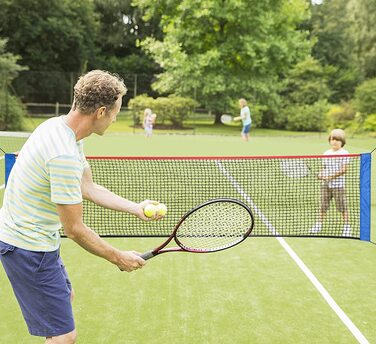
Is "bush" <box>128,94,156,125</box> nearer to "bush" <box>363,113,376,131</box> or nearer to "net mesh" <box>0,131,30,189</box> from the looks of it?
"bush" <box>363,113,376,131</box>

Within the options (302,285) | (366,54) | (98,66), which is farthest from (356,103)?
(302,285)

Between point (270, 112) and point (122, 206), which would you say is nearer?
point (122, 206)

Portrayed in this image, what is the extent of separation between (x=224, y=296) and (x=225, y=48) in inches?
1126

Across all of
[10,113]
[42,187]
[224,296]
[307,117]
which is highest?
[42,187]

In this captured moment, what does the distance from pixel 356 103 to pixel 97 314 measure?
29.0m

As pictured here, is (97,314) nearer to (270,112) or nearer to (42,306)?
(42,306)

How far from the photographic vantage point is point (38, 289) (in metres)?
3.00

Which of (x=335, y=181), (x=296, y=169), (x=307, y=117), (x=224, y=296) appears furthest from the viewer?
(x=307, y=117)

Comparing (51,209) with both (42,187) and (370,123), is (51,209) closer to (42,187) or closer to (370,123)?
(42,187)

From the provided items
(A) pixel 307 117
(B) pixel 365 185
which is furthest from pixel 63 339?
(A) pixel 307 117

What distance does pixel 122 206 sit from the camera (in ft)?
11.8

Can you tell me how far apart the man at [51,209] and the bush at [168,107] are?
2785cm

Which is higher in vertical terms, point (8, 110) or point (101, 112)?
point (101, 112)

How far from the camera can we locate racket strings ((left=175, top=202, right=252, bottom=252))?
4.33 m
